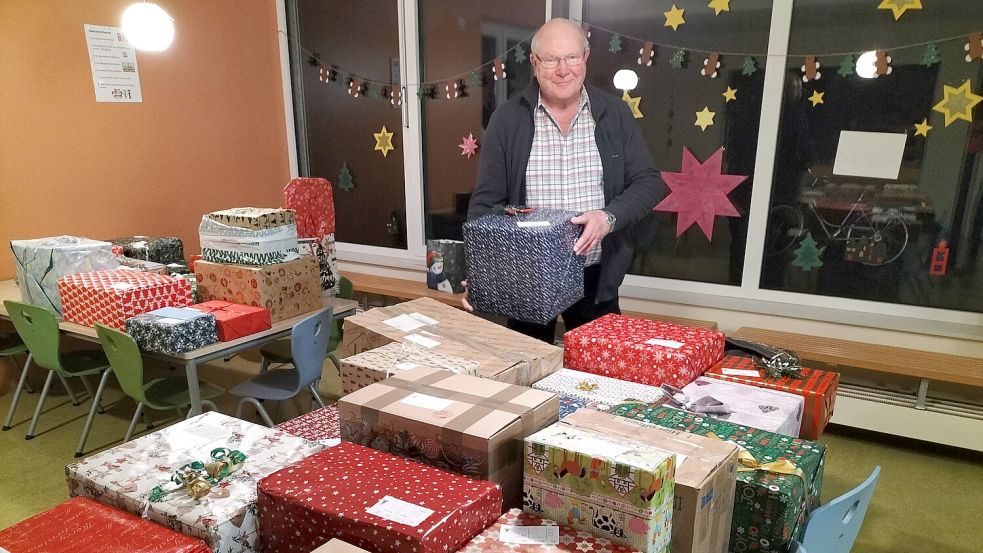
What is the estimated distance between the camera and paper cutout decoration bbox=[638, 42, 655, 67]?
3.49 meters

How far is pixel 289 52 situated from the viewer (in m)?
4.85

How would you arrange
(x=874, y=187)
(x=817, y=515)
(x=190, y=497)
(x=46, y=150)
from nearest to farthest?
(x=190, y=497)
(x=817, y=515)
(x=874, y=187)
(x=46, y=150)

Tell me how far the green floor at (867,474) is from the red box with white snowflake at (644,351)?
1145 mm

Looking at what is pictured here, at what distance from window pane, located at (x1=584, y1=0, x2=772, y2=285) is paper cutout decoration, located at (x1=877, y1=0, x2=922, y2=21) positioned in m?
0.50

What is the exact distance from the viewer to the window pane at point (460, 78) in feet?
12.9

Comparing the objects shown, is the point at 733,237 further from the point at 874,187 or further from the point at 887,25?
the point at 887,25

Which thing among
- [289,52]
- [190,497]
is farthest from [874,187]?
[289,52]

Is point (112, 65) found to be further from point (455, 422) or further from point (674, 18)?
point (455, 422)

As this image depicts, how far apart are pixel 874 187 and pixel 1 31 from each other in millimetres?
4589

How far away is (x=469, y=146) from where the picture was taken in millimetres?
Answer: 4234

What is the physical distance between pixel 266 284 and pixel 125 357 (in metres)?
0.63

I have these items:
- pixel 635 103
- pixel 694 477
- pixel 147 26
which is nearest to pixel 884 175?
pixel 635 103

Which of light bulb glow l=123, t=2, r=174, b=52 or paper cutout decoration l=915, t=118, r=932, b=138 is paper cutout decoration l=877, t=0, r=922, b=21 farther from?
light bulb glow l=123, t=2, r=174, b=52

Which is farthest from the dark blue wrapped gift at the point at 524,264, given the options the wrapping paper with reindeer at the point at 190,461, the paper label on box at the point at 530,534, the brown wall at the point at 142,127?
the brown wall at the point at 142,127
